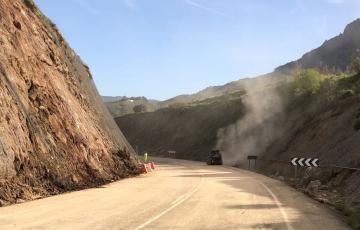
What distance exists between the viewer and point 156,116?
116 meters

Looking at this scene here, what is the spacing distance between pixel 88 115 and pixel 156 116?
275 ft

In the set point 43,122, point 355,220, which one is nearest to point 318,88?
point 43,122

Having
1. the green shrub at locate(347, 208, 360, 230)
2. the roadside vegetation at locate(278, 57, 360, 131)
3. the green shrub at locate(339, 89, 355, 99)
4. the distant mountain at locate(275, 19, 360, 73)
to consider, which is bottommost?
the green shrub at locate(347, 208, 360, 230)

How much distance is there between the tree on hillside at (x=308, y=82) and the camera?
6066 cm

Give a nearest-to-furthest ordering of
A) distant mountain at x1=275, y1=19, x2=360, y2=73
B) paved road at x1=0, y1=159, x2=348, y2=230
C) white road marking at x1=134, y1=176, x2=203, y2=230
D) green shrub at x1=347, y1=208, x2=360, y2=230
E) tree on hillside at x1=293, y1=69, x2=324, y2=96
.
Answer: white road marking at x1=134, y1=176, x2=203, y2=230
paved road at x1=0, y1=159, x2=348, y2=230
green shrub at x1=347, y1=208, x2=360, y2=230
tree on hillside at x1=293, y1=69, x2=324, y2=96
distant mountain at x1=275, y1=19, x2=360, y2=73

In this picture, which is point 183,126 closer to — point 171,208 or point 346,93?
point 346,93

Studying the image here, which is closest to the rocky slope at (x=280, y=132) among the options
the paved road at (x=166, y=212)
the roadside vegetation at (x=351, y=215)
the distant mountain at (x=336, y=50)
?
the roadside vegetation at (x=351, y=215)

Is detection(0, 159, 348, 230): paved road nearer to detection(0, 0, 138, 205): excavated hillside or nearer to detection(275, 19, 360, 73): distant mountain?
detection(0, 0, 138, 205): excavated hillside

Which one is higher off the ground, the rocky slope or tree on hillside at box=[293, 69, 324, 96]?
tree on hillside at box=[293, 69, 324, 96]

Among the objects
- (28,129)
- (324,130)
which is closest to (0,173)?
(28,129)

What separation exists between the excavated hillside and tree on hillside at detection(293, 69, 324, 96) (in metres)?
31.6

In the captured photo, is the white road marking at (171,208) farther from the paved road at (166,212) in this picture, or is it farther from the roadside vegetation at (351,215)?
the roadside vegetation at (351,215)

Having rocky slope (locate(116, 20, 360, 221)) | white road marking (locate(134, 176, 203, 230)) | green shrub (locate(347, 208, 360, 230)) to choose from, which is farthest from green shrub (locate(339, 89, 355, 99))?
green shrub (locate(347, 208, 360, 230))

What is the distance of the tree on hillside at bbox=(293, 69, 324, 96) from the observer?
60656mm
